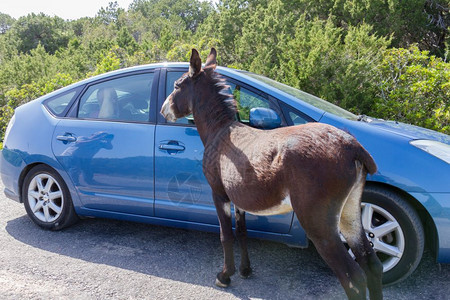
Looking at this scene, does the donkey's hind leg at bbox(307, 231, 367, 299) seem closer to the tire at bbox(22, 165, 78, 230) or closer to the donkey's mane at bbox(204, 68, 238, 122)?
the donkey's mane at bbox(204, 68, 238, 122)

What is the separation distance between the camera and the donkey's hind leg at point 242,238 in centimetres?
322

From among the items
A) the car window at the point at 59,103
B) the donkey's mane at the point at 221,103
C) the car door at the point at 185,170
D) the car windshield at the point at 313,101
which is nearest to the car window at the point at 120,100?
the car window at the point at 59,103

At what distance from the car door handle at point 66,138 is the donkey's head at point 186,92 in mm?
1294

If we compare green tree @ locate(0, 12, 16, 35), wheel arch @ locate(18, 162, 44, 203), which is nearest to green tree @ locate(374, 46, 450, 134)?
wheel arch @ locate(18, 162, 44, 203)

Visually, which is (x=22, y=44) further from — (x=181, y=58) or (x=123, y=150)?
(x=123, y=150)

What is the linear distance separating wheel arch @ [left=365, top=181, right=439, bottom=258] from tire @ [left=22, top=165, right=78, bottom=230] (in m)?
3.16

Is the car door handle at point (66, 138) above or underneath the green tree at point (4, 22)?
underneath

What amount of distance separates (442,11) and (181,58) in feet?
31.9

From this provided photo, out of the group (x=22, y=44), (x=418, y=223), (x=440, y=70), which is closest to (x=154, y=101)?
(x=418, y=223)

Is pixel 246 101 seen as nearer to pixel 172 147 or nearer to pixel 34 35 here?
pixel 172 147

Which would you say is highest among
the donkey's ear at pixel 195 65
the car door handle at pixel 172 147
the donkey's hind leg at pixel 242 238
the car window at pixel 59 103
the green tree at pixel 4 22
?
the green tree at pixel 4 22

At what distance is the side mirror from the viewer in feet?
10.2

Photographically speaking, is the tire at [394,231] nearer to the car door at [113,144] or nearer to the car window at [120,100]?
the car door at [113,144]

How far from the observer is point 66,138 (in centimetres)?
411
